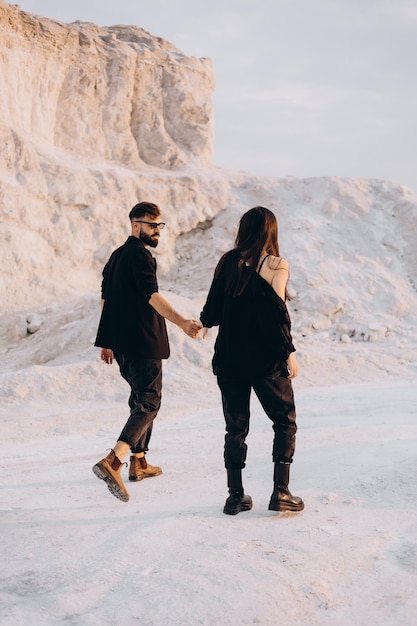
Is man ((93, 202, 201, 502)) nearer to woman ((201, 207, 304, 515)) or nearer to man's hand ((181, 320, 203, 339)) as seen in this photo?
man's hand ((181, 320, 203, 339))

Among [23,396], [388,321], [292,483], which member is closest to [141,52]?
[388,321]

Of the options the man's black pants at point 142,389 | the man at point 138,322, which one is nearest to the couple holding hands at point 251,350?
the man's black pants at point 142,389

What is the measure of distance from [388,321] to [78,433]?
1141 cm

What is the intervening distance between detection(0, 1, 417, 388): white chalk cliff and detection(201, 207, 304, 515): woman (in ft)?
33.5

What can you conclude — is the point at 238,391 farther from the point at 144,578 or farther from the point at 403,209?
the point at 403,209

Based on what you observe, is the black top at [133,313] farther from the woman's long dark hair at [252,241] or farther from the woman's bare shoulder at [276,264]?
the woman's bare shoulder at [276,264]

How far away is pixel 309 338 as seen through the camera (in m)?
15.5

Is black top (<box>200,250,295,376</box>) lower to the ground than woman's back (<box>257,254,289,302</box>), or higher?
lower

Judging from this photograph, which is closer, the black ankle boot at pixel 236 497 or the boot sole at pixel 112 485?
the black ankle boot at pixel 236 497

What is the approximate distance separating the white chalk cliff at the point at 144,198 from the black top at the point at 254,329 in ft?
33.8

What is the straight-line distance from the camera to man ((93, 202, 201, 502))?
4.36 meters

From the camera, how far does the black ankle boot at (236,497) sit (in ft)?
12.7

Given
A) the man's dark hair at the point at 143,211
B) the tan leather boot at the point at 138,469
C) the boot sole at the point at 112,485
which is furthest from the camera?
the tan leather boot at the point at 138,469

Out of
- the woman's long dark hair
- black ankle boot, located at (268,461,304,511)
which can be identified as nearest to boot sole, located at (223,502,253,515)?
black ankle boot, located at (268,461,304,511)
